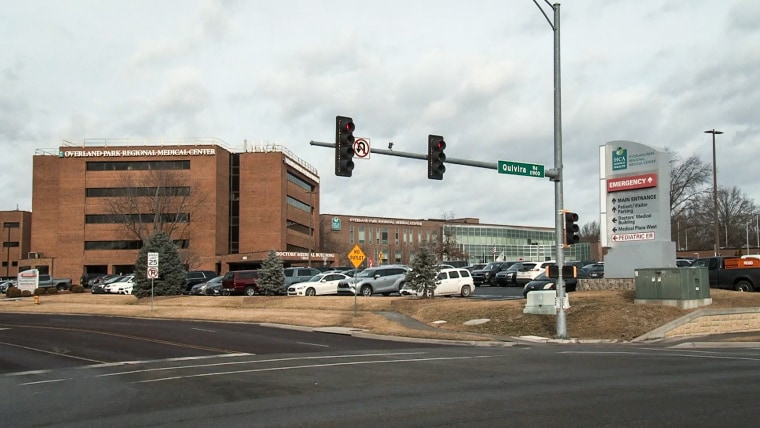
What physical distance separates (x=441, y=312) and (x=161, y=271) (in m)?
24.4

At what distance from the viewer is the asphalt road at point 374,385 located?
8758 millimetres

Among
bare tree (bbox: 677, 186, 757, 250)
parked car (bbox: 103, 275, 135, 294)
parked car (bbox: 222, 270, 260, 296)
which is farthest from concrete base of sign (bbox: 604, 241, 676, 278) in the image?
bare tree (bbox: 677, 186, 757, 250)

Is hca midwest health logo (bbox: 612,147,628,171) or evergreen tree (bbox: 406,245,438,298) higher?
hca midwest health logo (bbox: 612,147,628,171)

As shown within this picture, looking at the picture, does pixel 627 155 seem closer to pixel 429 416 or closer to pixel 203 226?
pixel 429 416

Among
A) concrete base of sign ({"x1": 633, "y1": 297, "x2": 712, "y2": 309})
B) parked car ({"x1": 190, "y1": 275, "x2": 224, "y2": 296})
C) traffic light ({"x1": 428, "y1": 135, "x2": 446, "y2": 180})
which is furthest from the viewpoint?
parked car ({"x1": 190, "y1": 275, "x2": 224, "y2": 296})

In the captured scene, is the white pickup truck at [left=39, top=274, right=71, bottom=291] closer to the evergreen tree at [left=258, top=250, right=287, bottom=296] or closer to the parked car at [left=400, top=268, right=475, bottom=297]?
the evergreen tree at [left=258, top=250, right=287, bottom=296]

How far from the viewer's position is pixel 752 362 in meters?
14.9

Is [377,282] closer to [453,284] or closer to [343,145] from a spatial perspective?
[453,284]

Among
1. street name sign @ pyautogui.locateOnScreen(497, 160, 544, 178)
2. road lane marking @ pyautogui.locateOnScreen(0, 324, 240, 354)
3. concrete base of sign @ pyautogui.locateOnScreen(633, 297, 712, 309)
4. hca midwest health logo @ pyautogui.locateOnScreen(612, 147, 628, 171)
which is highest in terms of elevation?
hca midwest health logo @ pyautogui.locateOnScreen(612, 147, 628, 171)

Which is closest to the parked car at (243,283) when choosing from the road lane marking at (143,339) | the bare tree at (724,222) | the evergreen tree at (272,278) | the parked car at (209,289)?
the evergreen tree at (272,278)

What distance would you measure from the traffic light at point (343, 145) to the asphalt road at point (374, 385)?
5.05 m

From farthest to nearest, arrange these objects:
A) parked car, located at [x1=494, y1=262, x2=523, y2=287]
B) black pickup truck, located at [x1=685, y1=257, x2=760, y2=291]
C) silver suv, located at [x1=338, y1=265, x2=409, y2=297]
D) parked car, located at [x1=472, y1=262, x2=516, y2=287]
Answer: parked car, located at [x1=472, y1=262, x2=516, y2=287] < parked car, located at [x1=494, y1=262, x2=523, y2=287] < silver suv, located at [x1=338, y1=265, x2=409, y2=297] < black pickup truck, located at [x1=685, y1=257, x2=760, y2=291]

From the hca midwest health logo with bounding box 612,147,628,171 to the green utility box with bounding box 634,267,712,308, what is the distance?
18.5 feet

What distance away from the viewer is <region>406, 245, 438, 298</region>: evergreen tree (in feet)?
109
